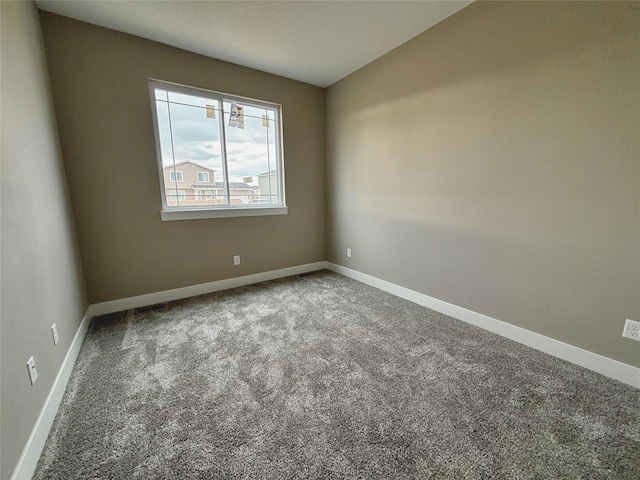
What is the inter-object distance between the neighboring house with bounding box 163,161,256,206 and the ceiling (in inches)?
46.9

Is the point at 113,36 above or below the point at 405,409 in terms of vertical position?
above

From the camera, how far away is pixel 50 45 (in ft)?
6.83

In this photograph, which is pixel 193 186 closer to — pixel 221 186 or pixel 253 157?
pixel 221 186

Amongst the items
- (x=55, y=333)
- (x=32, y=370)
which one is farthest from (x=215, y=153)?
(x=32, y=370)

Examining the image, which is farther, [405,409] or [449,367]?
[449,367]

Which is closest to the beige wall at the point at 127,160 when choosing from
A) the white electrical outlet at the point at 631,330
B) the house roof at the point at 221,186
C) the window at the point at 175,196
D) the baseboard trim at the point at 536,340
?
the window at the point at 175,196

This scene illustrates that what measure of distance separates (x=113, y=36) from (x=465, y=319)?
411cm

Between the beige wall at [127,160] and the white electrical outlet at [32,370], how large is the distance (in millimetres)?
1452

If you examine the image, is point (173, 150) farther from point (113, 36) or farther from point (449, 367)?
point (449, 367)

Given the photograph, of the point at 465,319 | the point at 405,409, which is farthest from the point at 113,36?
the point at 465,319

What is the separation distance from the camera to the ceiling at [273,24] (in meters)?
1.99

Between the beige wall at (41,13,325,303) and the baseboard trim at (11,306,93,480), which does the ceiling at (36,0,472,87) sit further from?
the baseboard trim at (11,306,93,480)

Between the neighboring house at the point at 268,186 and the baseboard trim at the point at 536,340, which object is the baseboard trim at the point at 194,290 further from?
the baseboard trim at the point at 536,340

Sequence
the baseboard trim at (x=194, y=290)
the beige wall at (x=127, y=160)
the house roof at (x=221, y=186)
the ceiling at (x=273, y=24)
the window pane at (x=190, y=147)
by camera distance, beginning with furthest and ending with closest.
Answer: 1. the house roof at (x=221, y=186)
2. the window pane at (x=190, y=147)
3. the baseboard trim at (x=194, y=290)
4. the beige wall at (x=127, y=160)
5. the ceiling at (x=273, y=24)
